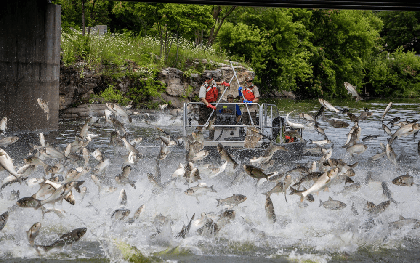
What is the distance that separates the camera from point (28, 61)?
1723cm

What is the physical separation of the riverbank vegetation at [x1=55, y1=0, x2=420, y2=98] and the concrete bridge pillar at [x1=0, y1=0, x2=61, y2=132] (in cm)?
815

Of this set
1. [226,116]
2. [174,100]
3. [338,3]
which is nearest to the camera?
[338,3]

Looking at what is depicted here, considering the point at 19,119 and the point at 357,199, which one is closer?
the point at 357,199

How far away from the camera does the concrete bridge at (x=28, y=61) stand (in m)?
16.4

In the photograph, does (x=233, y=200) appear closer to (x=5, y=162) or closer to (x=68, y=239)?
(x=68, y=239)

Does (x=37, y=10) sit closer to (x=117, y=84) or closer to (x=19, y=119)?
(x=19, y=119)

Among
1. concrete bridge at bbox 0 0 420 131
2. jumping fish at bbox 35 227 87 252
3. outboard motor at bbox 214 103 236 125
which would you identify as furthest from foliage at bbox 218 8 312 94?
jumping fish at bbox 35 227 87 252

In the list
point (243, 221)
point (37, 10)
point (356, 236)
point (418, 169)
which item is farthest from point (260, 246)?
point (37, 10)

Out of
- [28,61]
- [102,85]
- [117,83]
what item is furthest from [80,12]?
[28,61]

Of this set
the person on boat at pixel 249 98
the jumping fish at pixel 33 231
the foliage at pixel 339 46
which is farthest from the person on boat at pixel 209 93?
the foliage at pixel 339 46

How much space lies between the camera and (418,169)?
1540 cm

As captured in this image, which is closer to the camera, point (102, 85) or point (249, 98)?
point (249, 98)

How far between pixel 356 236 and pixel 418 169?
→ 7.81 metres

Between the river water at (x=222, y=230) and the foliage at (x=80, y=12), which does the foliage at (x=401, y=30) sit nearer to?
the foliage at (x=80, y=12)
